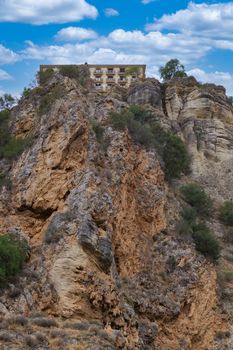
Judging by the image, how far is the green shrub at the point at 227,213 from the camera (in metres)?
49.4

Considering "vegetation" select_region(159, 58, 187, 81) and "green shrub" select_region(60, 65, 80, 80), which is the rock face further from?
"vegetation" select_region(159, 58, 187, 81)

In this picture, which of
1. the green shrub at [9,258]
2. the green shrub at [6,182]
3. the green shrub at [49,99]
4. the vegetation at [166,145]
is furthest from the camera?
the vegetation at [166,145]

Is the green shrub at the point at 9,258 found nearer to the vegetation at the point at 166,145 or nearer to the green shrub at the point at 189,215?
the green shrub at the point at 189,215

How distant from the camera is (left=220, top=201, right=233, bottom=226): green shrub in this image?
4938 centimetres

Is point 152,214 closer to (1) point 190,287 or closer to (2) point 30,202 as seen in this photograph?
(1) point 190,287

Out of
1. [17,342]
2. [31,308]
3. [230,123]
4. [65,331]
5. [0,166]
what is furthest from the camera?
[230,123]

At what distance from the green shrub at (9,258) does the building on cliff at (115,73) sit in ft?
129

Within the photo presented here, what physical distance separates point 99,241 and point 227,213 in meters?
22.3

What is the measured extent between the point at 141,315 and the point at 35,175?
28.7 feet

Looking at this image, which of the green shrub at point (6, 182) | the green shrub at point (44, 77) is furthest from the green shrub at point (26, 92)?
the green shrub at point (6, 182)

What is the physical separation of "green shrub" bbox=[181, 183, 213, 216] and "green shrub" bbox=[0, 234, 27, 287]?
69.4 ft

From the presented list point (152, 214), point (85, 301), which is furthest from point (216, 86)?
point (85, 301)

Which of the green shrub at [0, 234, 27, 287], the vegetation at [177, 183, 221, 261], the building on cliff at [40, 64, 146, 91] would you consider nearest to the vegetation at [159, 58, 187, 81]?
the building on cliff at [40, 64, 146, 91]

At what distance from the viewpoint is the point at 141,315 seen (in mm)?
32125
